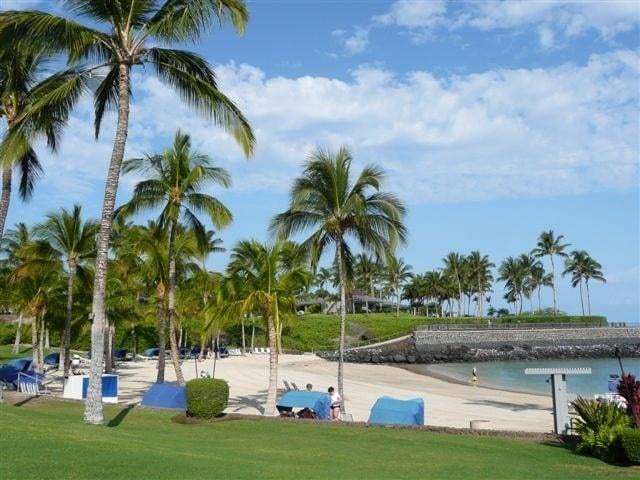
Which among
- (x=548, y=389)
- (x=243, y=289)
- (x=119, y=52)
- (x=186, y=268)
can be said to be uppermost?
(x=119, y=52)

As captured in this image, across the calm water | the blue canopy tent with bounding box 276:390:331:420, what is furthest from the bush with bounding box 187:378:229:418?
the calm water

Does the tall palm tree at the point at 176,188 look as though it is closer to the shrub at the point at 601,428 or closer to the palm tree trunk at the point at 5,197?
the palm tree trunk at the point at 5,197

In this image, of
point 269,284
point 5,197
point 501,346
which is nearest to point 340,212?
point 269,284

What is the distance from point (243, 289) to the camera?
2103cm

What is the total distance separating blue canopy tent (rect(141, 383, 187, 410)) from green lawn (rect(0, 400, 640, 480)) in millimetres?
1804

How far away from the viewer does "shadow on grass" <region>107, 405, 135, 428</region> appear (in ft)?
50.7

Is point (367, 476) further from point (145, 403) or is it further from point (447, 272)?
point (447, 272)

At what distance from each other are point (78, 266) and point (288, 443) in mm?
21157

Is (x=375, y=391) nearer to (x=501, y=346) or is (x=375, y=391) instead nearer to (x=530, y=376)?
(x=530, y=376)

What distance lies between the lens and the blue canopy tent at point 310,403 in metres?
18.6

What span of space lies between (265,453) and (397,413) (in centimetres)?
618

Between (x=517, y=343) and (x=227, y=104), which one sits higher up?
(x=227, y=104)

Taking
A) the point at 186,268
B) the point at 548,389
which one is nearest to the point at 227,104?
the point at 186,268

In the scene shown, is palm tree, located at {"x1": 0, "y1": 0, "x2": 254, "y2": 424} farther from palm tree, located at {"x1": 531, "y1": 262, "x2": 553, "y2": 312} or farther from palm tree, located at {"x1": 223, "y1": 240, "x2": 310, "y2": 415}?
palm tree, located at {"x1": 531, "y1": 262, "x2": 553, "y2": 312}
